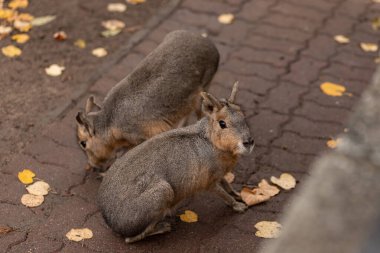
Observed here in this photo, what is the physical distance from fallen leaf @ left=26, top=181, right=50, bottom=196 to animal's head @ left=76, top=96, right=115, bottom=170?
36cm

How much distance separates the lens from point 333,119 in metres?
5.37

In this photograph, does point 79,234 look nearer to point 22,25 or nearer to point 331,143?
point 331,143

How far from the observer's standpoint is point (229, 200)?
4.35m

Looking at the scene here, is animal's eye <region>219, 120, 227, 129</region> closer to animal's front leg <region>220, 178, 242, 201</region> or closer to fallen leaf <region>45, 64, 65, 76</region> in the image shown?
animal's front leg <region>220, 178, 242, 201</region>

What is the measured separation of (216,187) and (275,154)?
33.6 inches

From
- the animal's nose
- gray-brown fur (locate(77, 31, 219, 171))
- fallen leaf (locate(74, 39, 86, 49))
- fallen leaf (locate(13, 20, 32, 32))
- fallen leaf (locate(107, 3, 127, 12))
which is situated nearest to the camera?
the animal's nose

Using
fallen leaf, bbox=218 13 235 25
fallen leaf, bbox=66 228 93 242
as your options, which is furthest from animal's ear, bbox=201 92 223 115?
fallen leaf, bbox=218 13 235 25

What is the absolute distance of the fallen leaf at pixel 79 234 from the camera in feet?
13.5

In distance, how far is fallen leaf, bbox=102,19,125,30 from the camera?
6414 mm

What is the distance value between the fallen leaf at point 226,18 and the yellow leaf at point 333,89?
4.39 feet

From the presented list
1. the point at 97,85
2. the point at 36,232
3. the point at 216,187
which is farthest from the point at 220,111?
the point at 97,85

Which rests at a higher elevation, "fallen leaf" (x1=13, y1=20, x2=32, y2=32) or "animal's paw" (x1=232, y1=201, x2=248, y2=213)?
"fallen leaf" (x1=13, y1=20, x2=32, y2=32)

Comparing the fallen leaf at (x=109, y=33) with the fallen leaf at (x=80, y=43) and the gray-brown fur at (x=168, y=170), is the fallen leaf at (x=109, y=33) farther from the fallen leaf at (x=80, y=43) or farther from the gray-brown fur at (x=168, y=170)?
the gray-brown fur at (x=168, y=170)

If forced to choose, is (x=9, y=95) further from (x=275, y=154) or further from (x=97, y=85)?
(x=275, y=154)
